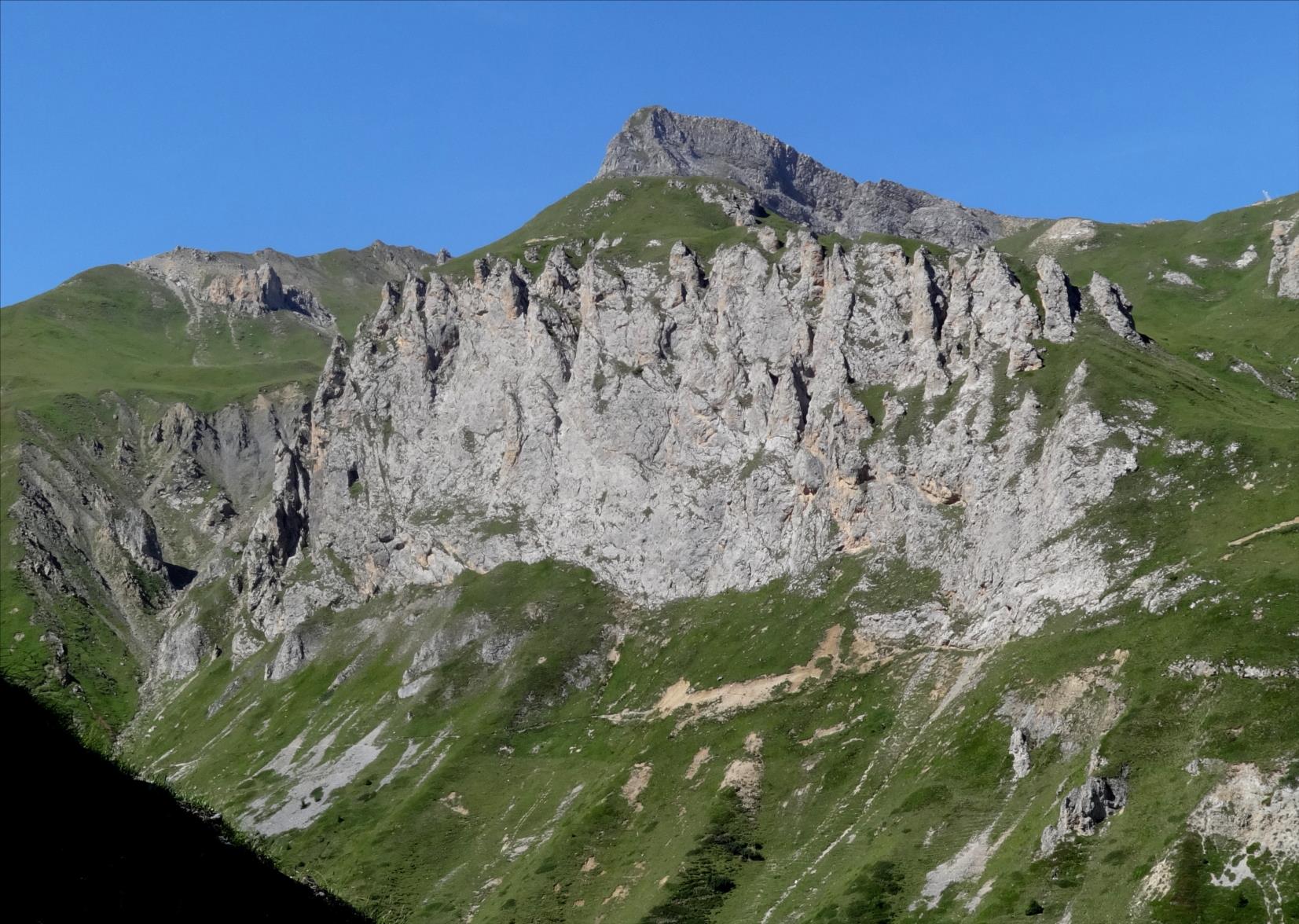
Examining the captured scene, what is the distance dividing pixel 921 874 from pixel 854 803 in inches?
973

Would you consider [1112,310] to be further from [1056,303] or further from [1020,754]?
[1020,754]

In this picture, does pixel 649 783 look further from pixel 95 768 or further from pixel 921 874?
pixel 95 768

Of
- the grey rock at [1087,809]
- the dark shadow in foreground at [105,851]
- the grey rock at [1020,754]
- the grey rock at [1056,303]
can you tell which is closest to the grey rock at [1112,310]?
the grey rock at [1056,303]

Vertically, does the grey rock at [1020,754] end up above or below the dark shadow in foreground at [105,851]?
below

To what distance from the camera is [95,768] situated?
2591 centimetres

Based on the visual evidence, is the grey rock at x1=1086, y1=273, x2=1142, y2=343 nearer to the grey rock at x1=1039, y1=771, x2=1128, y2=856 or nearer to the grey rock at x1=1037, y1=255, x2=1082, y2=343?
the grey rock at x1=1037, y1=255, x2=1082, y2=343

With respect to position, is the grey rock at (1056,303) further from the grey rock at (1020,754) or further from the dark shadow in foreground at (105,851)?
the dark shadow in foreground at (105,851)

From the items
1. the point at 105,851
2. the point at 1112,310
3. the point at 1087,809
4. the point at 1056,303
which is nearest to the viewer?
the point at 105,851

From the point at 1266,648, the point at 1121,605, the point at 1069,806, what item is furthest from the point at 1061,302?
the point at 1069,806

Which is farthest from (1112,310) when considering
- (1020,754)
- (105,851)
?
(105,851)

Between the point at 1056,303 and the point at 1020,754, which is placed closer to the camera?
the point at 1020,754

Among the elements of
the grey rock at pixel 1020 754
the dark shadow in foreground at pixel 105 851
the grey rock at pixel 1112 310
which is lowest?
the grey rock at pixel 1020 754

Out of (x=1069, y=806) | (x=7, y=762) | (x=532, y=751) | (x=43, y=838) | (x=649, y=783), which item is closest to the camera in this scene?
(x=43, y=838)

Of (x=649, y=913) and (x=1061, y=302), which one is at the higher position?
(x=1061, y=302)
